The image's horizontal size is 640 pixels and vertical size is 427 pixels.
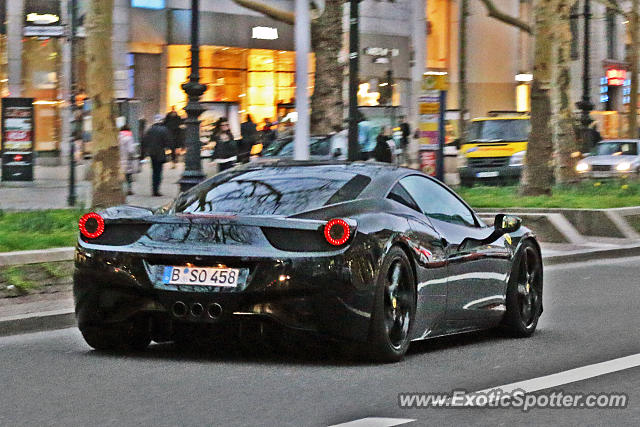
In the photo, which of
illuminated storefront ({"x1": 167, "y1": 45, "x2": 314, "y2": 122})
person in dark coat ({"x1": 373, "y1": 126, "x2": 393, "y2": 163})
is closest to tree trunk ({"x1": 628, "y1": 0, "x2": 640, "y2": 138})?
illuminated storefront ({"x1": 167, "y1": 45, "x2": 314, "y2": 122})

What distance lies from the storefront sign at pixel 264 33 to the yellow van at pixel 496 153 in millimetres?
12371

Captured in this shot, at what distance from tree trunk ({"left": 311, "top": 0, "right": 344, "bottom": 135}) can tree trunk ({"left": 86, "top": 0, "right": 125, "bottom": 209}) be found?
13179 millimetres

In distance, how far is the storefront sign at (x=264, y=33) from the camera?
4878cm

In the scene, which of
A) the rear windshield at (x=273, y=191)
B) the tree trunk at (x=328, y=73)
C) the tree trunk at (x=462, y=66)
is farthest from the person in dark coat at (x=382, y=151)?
the rear windshield at (x=273, y=191)

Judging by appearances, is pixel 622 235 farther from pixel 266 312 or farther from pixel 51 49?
pixel 51 49

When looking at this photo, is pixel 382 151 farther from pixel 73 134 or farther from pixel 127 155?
pixel 73 134

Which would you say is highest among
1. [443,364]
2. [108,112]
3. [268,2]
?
[268,2]

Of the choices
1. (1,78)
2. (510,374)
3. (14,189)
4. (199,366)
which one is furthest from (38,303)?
(1,78)

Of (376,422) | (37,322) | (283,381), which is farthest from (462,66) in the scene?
(376,422)

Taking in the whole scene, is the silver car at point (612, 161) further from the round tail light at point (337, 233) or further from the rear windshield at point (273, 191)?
the round tail light at point (337, 233)

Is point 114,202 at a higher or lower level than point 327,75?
lower

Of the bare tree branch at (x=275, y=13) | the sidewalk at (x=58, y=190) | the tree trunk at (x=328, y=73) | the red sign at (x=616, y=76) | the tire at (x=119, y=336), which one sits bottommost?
the tire at (x=119, y=336)

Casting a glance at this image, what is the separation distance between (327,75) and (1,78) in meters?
13.1

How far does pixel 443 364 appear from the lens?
8.83 metres
